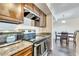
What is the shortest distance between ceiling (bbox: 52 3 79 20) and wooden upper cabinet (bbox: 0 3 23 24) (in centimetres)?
62

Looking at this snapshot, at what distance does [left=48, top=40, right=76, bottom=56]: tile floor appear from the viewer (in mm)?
1980

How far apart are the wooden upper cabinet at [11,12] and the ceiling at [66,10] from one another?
617 mm

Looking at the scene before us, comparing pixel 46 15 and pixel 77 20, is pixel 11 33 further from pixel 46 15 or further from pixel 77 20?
pixel 77 20

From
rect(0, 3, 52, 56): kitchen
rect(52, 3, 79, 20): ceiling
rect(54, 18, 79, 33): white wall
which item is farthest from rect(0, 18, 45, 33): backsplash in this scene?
rect(52, 3, 79, 20): ceiling

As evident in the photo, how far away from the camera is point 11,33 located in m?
1.76

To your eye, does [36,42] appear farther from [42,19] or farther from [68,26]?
[68,26]

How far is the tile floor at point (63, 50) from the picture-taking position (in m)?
1.98

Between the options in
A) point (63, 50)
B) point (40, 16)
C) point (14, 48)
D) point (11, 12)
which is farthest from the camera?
point (40, 16)

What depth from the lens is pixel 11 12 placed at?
173cm

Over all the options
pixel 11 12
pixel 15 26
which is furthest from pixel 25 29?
pixel 11 12

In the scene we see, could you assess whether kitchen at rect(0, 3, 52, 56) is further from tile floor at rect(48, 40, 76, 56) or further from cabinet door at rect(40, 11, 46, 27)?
tile floor at rect(48, 40, 76, 56)

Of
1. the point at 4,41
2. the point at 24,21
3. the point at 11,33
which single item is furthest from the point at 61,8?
the point at 4,41

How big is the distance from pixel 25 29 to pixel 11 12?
0.43 meters

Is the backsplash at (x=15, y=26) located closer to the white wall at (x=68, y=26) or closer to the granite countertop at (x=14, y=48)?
the granite countertop at (x=14, y=48)
